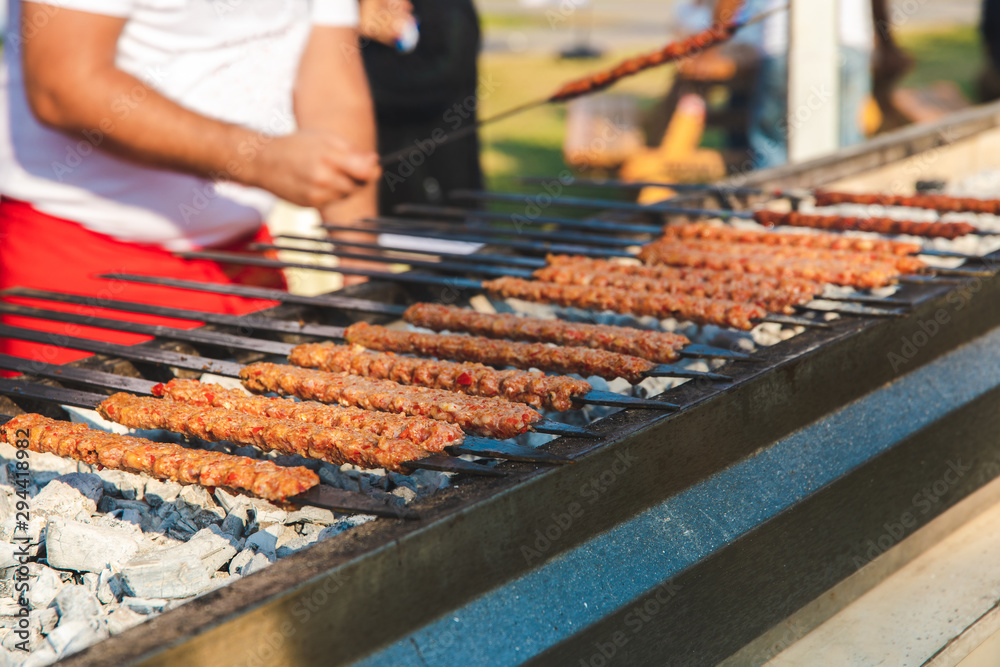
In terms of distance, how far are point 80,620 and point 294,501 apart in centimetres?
44

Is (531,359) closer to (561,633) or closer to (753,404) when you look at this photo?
(753,404)

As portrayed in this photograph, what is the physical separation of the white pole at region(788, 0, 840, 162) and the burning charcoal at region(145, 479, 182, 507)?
217 inches

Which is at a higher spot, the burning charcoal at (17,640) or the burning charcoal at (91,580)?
the burning charcoal at (91,580)

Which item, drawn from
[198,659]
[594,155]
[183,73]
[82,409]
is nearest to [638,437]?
[198,659]

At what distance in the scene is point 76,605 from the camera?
1.83 meters

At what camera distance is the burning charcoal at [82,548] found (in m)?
2.01

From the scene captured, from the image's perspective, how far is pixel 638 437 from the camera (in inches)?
77.8

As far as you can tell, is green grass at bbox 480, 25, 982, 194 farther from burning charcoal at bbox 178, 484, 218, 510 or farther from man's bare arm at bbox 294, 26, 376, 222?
burning charcoal at bbox 178, 484, 218, 510

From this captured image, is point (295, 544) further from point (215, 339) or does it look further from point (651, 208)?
point (651, 208)

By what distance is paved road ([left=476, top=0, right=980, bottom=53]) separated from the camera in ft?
76.0

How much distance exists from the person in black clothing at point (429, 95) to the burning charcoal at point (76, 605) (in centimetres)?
508

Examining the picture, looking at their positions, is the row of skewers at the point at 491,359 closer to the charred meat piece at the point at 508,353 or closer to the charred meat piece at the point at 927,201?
the charred meat piece at the point at 508,353

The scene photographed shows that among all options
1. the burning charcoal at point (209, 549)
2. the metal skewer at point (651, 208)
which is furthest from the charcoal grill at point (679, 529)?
the metal skewer at point (651, 208)

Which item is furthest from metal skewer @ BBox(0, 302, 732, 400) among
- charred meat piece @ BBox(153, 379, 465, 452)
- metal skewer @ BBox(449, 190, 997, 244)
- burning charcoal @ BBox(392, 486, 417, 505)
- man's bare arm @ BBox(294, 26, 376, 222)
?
man's bare arm @ BBox(294, 26, 376, 222)
